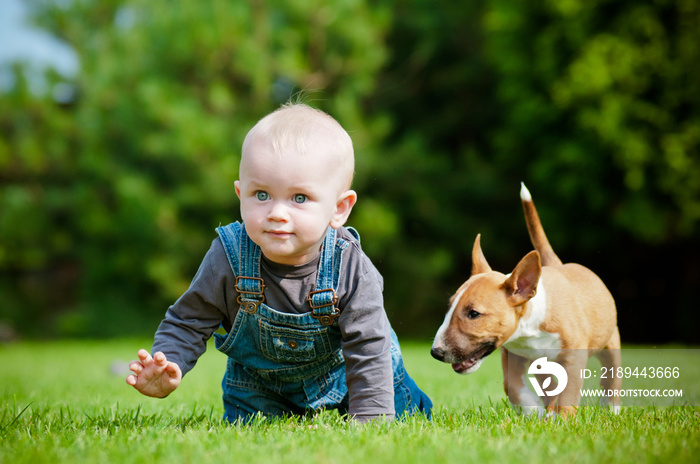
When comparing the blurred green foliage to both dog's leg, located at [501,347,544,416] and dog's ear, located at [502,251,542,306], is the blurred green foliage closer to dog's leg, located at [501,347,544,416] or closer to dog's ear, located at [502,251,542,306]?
dog's leg, located at [501,347,544,416]

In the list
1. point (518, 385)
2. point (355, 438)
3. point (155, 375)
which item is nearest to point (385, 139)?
point (518, 385)

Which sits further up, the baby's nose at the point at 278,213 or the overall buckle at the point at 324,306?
the baby's nose at the point at 278,213

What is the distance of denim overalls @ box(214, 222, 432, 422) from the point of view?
8.84 ft

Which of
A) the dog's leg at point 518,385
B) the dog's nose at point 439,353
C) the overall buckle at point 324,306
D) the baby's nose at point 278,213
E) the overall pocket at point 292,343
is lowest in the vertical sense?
the dog's leg at point 518,385

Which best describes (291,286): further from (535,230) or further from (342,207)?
(535,230)

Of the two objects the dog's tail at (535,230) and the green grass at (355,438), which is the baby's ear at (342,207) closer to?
the green grass at (355,438)

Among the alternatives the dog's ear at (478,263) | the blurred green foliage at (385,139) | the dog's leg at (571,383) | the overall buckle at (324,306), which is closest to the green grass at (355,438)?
the dog's leg at (571,383)

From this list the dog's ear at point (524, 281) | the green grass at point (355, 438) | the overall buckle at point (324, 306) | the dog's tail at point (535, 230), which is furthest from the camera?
the dog's tail at point (535, 230)

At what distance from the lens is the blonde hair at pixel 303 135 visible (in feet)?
8.49

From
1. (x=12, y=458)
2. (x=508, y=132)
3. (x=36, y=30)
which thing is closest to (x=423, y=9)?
(x=508, y=132)

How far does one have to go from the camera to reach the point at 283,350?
2766 millimetres

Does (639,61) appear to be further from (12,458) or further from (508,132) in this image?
(12,458)

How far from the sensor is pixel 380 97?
14094mm

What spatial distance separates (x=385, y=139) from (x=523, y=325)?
35.9 feet
